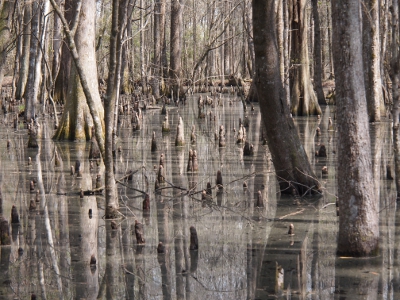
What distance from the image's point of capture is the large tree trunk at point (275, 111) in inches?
294

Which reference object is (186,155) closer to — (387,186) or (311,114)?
(387,186)

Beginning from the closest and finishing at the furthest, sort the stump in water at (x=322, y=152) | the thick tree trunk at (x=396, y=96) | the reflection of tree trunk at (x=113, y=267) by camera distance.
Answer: the reflection of tree trunk at (x=113, y=267), the thick tree trunk at (x=396, y=96), the stump in water at (x=322, y=152)

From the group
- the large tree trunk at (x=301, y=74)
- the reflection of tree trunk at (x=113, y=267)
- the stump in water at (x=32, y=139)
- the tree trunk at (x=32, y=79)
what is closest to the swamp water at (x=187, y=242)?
the reflection of tree trunk at (x=113, y=267)

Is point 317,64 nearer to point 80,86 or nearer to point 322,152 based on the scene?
point 80,86

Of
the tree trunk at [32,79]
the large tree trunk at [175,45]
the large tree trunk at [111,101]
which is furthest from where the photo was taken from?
the large tree trunk at [175,45]

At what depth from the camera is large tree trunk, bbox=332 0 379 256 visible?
5020 millimetres

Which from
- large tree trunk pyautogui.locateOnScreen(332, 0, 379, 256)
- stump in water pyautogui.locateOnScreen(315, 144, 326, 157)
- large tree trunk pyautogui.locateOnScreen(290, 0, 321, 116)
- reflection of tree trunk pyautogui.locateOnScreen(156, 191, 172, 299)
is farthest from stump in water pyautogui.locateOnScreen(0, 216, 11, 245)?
large tree trunk pyautogui.locateOnScreen(290, 0, 321, 116)

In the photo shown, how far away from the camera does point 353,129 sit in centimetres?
505

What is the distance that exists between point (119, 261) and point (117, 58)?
2.32 m

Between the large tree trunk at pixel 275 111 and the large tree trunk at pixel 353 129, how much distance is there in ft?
7.81

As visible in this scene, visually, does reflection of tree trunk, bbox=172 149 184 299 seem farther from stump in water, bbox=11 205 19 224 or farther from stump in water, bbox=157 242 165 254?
stump in water, bbox=11 205 19 224

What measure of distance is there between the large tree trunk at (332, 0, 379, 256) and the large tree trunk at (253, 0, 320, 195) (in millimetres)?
2379

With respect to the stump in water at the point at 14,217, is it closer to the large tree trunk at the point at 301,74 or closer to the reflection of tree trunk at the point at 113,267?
the reflection of tree trunk at the point at 113,267

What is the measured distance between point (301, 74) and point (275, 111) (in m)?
11.4
